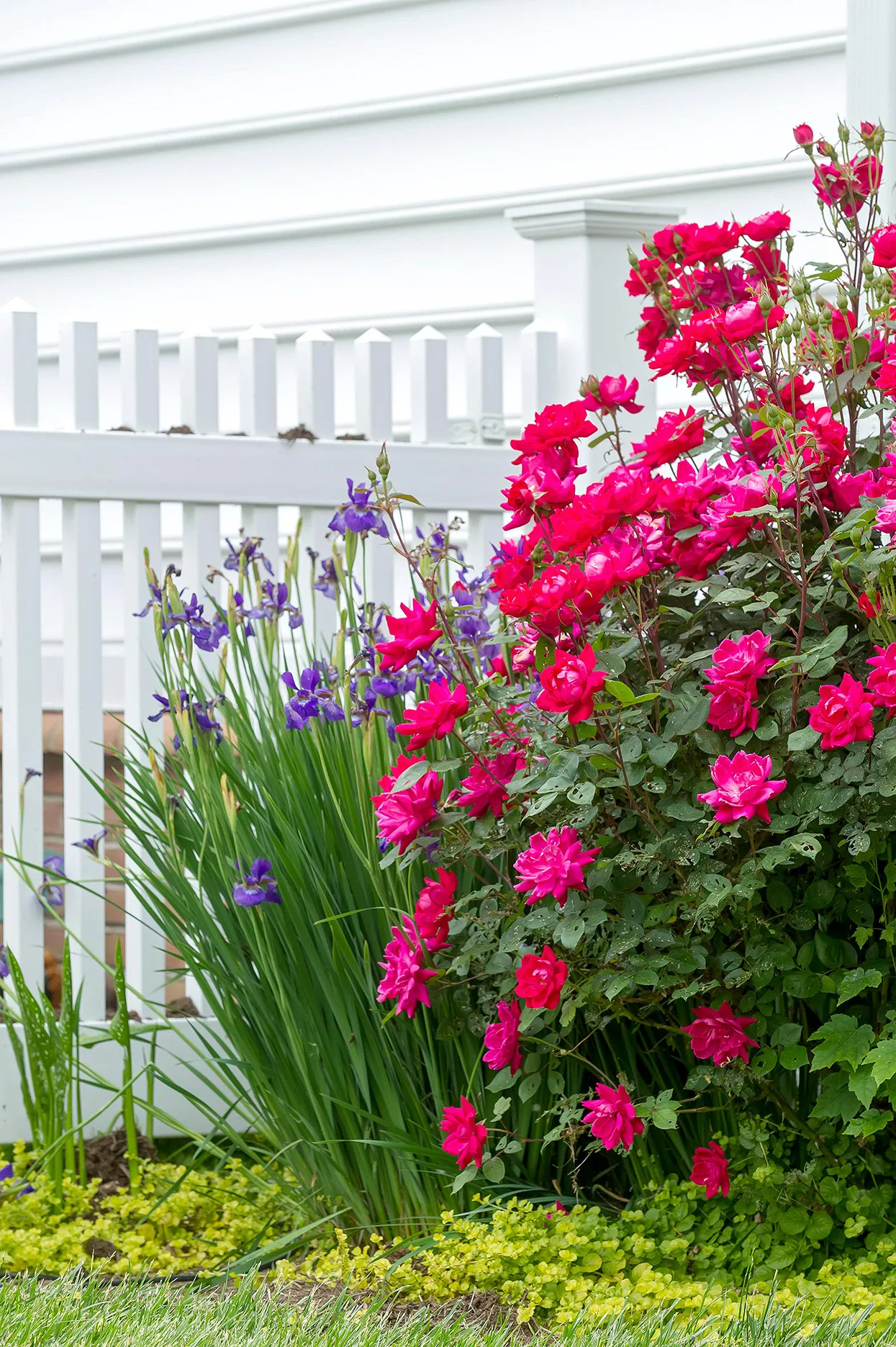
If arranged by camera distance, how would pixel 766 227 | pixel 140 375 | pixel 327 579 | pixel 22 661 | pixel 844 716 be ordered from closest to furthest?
pixel 844 716
pixel 766 227
pixel 327 579
pixel 22 661
pixel 140 375

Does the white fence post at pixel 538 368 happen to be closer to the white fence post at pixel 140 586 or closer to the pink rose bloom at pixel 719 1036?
the white fence post at pixel 140 586

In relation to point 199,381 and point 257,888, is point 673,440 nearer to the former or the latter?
point 257,888

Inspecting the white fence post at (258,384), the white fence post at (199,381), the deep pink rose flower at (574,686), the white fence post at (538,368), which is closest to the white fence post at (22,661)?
the white fence post at (199,381)

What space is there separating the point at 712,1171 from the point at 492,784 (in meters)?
0.62

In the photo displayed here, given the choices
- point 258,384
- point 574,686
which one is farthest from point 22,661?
point 574,686

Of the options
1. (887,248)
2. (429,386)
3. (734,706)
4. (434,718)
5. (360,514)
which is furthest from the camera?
(429,386)

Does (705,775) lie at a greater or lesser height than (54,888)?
greater

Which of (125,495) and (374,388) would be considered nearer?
(125,495)

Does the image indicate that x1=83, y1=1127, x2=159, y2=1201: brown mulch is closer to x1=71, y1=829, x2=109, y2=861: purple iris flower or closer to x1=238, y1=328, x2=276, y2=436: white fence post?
x1=71, y1=829, x2=109, y2=861: purple iris flower

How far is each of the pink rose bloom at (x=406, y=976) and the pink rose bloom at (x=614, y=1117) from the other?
0.94 feet

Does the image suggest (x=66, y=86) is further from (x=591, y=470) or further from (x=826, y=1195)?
(x=826, y=1195)

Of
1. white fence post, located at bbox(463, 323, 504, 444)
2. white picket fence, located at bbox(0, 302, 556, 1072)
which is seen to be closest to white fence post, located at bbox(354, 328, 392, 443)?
white picket fence, located at bbox(0, 302, 556, 1072)

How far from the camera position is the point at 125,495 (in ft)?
9.87

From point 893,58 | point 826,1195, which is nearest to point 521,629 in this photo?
point 826,1195
